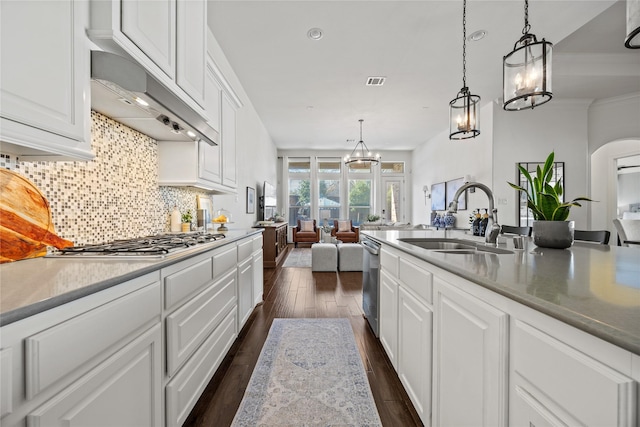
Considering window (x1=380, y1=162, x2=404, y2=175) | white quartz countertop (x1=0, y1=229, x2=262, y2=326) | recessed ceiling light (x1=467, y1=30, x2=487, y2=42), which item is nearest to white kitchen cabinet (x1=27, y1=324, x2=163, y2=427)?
white quartz countertop (x1=0, y1=229, x2=262, y2=326)

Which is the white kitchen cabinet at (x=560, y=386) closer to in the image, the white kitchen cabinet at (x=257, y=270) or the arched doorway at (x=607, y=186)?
the white kitchen cabinet at (x=257, y=270)

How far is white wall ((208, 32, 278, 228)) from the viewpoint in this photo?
11.9ft

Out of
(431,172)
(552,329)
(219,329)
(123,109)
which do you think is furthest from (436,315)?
(431,172)

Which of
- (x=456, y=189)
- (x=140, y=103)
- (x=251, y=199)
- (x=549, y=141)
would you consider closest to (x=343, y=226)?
(x=456, y=189)

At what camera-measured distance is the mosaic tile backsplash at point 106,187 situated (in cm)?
137

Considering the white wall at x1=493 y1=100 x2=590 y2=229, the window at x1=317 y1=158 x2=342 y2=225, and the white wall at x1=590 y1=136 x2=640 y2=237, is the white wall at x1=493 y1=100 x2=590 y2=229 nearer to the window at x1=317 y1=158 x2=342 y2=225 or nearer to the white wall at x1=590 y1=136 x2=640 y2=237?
the white wall at x1=590 y1=136 x2=640 y2=237

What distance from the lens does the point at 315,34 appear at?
312 centimetres

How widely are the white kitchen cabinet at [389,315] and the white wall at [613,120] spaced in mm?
5628

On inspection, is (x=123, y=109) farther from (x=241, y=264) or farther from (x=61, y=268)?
(x=241, y=264)

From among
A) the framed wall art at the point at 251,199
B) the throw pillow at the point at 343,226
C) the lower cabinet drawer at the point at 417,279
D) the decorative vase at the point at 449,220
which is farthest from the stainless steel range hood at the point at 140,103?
the throw pillow at the point at 343,226

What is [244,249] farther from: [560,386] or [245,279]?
[560,386]

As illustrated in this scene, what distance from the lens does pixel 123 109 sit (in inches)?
63.8

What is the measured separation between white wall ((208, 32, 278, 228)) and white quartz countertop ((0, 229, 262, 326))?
2491mm

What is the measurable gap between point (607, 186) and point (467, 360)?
688 centimetres
